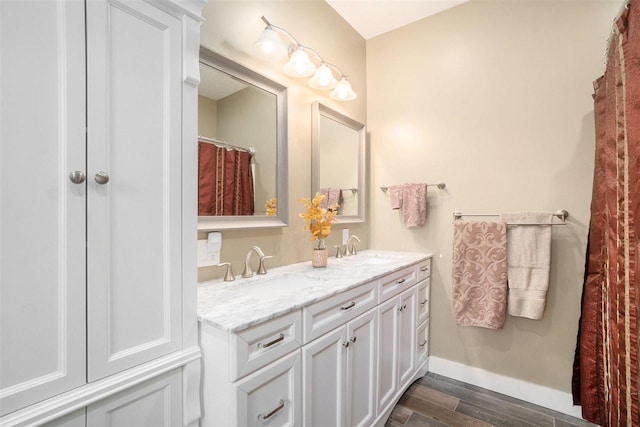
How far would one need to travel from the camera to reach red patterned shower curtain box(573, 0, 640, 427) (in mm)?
929

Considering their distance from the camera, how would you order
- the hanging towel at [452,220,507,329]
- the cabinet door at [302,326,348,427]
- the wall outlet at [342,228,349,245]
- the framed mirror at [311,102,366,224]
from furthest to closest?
the wall outlet at [342,228,349,245]
the framed mirror at [311,102,366,224]
the hanging towel at [452,220,507,329]
the cabinet door at [302,326,348,427]

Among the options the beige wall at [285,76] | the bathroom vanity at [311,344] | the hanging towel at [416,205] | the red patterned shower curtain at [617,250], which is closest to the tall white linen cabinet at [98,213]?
the bathroom vanity at [311,344]

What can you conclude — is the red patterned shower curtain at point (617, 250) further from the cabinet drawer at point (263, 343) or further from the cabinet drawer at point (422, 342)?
the cabinet drawer at point (263, 343)

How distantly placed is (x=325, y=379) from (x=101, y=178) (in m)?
1.09

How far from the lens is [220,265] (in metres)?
1.45

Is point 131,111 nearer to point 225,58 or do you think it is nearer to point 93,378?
point 93,378

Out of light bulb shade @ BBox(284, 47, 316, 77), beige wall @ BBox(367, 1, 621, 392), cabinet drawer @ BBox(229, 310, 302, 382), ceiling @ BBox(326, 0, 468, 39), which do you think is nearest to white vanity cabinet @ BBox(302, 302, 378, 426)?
cabinet drawer @ BBox(229, 310, 302, 382)

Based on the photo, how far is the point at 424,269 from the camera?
218cm

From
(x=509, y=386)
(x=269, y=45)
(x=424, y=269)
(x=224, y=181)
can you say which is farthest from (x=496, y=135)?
(x=224, y=181)

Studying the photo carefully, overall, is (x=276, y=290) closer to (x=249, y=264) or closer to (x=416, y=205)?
(x=249, y=264)

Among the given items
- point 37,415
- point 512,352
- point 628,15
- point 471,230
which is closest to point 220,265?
point 37,415

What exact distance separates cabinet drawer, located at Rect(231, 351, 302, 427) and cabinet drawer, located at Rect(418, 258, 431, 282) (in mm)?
1269

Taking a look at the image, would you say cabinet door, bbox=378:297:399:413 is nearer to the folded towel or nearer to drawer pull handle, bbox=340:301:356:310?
drawer pull handle, bbox=340:301:356:310

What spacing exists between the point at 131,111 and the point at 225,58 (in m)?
0.82
